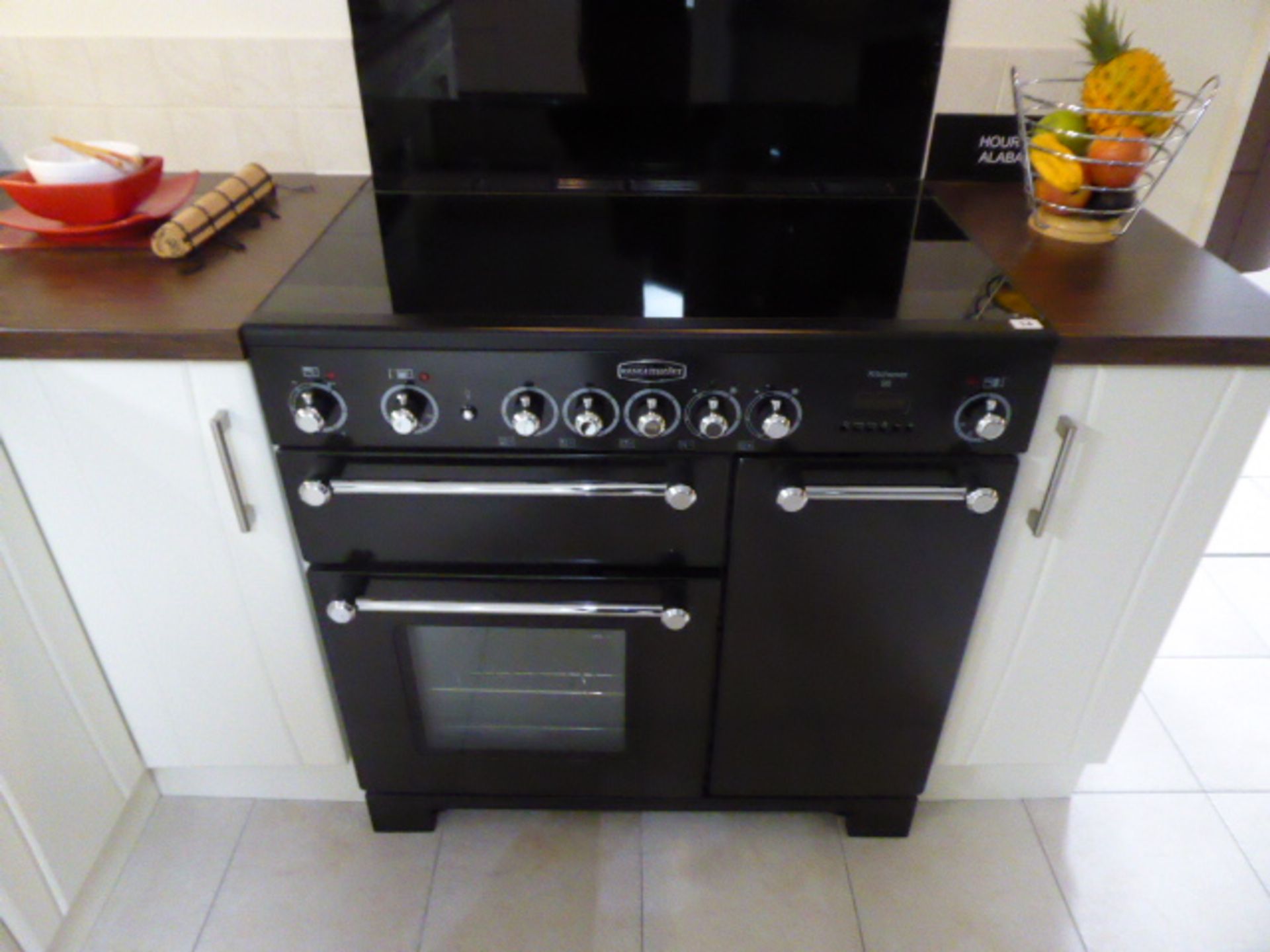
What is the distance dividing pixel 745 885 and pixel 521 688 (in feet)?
1.59

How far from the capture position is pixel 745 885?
4.82 ft

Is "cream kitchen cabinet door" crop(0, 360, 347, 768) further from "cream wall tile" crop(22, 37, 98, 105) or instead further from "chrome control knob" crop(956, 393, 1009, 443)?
"chrome control knob" crop(956, 393, 1009, 443)

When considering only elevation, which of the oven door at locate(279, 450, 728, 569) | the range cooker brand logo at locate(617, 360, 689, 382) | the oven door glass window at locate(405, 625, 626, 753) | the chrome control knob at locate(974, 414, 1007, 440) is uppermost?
the range cooker brand logo at locate(617, 360, 689, 382)

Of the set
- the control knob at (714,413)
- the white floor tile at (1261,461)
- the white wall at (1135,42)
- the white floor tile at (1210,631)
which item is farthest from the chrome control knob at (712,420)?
the white floor tile at (1261,461)

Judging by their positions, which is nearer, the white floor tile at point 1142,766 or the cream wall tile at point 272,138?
the cream wall tile at point 272,138

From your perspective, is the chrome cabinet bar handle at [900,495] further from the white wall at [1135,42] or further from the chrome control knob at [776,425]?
the white wall at [1135,42]

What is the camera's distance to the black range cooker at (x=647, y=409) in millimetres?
1052

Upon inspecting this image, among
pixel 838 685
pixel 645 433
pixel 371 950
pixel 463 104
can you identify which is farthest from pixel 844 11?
pixel 371 950

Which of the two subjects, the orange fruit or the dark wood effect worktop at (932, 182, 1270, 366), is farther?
the orange fruit

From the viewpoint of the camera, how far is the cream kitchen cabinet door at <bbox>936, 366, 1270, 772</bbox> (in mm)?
1104

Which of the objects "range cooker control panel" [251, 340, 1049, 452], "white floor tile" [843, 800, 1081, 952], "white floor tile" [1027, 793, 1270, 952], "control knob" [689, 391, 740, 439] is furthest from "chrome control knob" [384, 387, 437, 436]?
"white floor tile" [1027, 793, 1270, 952]

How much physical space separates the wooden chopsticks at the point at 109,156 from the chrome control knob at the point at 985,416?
112cm

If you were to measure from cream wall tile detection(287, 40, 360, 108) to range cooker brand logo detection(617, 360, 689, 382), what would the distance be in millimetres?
741

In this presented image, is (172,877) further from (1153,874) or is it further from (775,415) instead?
(1153,874)
